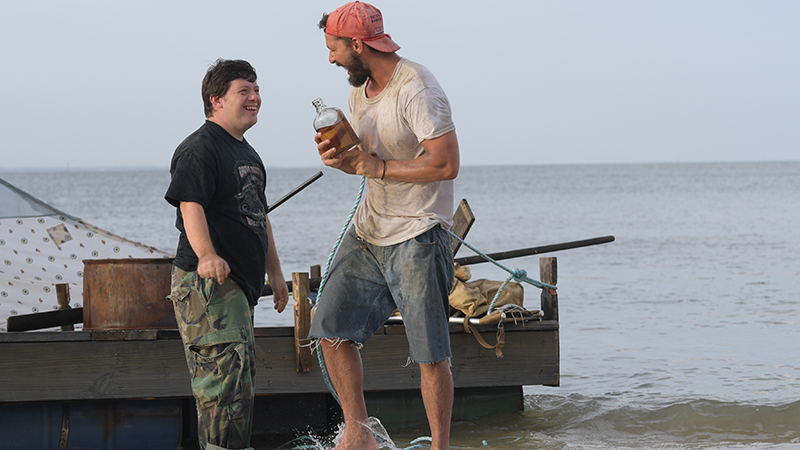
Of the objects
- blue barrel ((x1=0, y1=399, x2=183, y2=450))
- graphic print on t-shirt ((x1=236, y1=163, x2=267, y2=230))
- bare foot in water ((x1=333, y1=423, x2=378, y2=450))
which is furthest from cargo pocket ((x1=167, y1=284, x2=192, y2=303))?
blue barrel ((x1=0, y1=399, x2=183, y2=450))

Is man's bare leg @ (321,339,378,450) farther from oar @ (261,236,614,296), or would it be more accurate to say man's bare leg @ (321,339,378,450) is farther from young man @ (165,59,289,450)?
oar @ (261,236,614,296)

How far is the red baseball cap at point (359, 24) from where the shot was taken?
4.00 metres

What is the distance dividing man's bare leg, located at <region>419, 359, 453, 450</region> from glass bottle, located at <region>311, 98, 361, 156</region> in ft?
3.73

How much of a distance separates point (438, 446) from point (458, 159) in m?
1.41

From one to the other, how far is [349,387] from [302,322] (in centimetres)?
130

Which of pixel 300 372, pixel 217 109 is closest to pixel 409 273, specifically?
pixel 217 109

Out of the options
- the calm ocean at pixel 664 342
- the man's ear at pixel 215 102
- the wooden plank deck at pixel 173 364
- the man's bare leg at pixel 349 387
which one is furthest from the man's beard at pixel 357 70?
the calm ocean at pixel 664 342

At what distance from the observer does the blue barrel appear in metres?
5.32

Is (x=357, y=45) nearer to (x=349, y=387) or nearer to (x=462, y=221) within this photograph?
(x=349, y=387)

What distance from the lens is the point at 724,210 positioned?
41.9m

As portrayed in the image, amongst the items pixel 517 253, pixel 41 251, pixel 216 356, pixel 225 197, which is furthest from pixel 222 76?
pixel 41 251

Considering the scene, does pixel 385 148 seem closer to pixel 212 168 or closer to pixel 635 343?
pixel 212 168

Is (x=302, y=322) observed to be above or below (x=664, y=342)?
above

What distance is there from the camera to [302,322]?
5.50 meters
